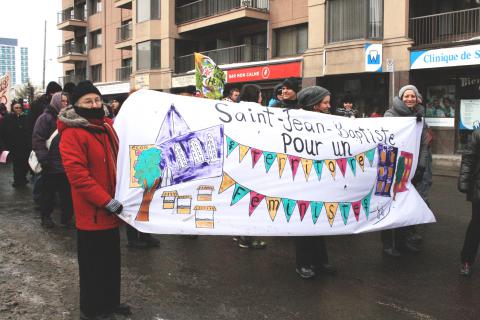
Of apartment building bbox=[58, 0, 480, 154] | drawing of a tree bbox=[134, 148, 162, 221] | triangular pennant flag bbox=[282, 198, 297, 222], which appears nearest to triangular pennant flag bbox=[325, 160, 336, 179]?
triangular pennant flag bbox=[282, 198, 297, 222]

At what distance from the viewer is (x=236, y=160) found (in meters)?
4.51

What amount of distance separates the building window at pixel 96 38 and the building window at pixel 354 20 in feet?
86.7

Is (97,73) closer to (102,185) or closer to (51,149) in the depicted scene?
→ (51,149)

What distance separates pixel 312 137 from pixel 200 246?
7.28ft

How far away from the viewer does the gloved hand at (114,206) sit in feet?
11.9

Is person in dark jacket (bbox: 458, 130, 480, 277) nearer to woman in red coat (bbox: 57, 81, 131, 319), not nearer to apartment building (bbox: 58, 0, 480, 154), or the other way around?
woman in red coat (bbox: 57, 81, 131, 319)

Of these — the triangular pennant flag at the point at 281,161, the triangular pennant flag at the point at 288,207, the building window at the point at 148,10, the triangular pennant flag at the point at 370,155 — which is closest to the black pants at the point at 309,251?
the triangular pennant flag at the point at 288,207

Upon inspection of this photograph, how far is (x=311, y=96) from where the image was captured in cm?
513

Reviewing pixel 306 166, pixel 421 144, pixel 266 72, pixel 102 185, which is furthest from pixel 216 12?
pixel 102 185

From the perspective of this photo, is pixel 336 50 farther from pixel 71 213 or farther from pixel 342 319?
pixel 342 319

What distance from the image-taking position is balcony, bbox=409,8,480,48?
55.7 ft

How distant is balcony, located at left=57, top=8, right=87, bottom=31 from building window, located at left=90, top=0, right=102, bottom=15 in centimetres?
119

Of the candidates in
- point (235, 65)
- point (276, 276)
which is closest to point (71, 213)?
point (276, 276)

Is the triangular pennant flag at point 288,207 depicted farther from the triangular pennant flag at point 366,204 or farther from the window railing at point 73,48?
the window railing at point 73,48
